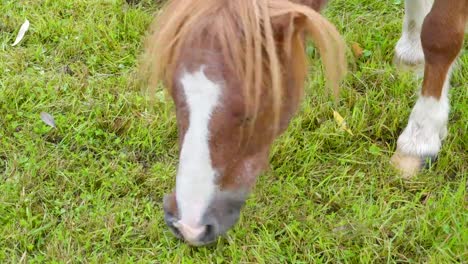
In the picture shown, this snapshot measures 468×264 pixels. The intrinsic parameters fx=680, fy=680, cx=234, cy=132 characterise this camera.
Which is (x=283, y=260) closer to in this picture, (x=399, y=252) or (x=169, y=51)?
(x=399, y=252)

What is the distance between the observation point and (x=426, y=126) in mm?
2789

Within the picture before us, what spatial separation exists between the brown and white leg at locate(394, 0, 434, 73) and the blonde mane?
1.39 m

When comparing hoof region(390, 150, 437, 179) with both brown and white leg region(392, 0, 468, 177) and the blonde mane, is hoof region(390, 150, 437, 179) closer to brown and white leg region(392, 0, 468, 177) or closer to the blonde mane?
brown and white leg region(392, 0, 468, 177)

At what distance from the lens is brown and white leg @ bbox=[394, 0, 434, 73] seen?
3187 mm

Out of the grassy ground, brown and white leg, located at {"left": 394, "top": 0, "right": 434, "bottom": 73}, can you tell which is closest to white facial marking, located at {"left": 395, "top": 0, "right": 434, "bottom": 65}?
brown and white leg, located at {"left": 394, "top": 0, "right": 434, "bottom": 73}

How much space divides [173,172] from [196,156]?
1.03 meters

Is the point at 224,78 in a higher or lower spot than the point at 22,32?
higher

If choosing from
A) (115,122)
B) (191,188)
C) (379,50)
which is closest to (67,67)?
(115,122)

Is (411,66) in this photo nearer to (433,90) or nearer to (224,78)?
(433,90)

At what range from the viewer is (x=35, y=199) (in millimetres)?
2850

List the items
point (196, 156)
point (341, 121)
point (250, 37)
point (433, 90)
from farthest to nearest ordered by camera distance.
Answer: point (341, 121)
point (433, 90)
point (196, 156)
point (250, 37)

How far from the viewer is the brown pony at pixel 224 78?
181 cm

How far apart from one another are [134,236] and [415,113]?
4.11ft

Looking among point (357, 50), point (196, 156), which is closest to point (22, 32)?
point (357, 50)
